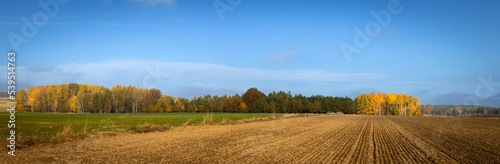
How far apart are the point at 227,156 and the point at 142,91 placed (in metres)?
135

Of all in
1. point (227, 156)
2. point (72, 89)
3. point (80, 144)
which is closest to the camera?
point (227, 156)

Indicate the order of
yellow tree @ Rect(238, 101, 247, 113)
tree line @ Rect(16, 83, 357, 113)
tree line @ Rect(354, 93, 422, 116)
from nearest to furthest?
Answer: tree line @ Rect(16, 83, 357, 113) < yellow tree @ Rect(238, 101, 247, 113) < tree line @ Rect(354, 93, 422, 116)

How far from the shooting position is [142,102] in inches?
4783

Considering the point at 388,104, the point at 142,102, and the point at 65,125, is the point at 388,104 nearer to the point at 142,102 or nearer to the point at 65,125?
the point at 142,102

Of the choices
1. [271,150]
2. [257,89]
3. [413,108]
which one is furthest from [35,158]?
[413,108]

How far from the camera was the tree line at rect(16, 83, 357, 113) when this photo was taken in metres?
106

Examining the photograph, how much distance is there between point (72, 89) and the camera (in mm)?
119000

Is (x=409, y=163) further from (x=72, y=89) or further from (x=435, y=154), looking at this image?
(x=72, y=89)

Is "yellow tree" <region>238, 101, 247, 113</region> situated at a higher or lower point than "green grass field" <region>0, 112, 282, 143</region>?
lower

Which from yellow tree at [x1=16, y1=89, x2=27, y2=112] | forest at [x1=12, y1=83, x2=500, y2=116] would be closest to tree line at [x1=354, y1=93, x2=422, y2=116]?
forest at [x1=12, y1=83, x2=500, y2=116]

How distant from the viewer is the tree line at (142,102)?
106169mm

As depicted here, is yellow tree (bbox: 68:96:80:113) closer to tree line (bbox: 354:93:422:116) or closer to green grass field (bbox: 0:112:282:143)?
green grass field (bbox: 0:112:282:143)

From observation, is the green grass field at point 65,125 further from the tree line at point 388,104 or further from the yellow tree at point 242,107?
the tree line at point 388,104

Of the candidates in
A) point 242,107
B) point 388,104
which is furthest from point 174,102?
point 388,104
